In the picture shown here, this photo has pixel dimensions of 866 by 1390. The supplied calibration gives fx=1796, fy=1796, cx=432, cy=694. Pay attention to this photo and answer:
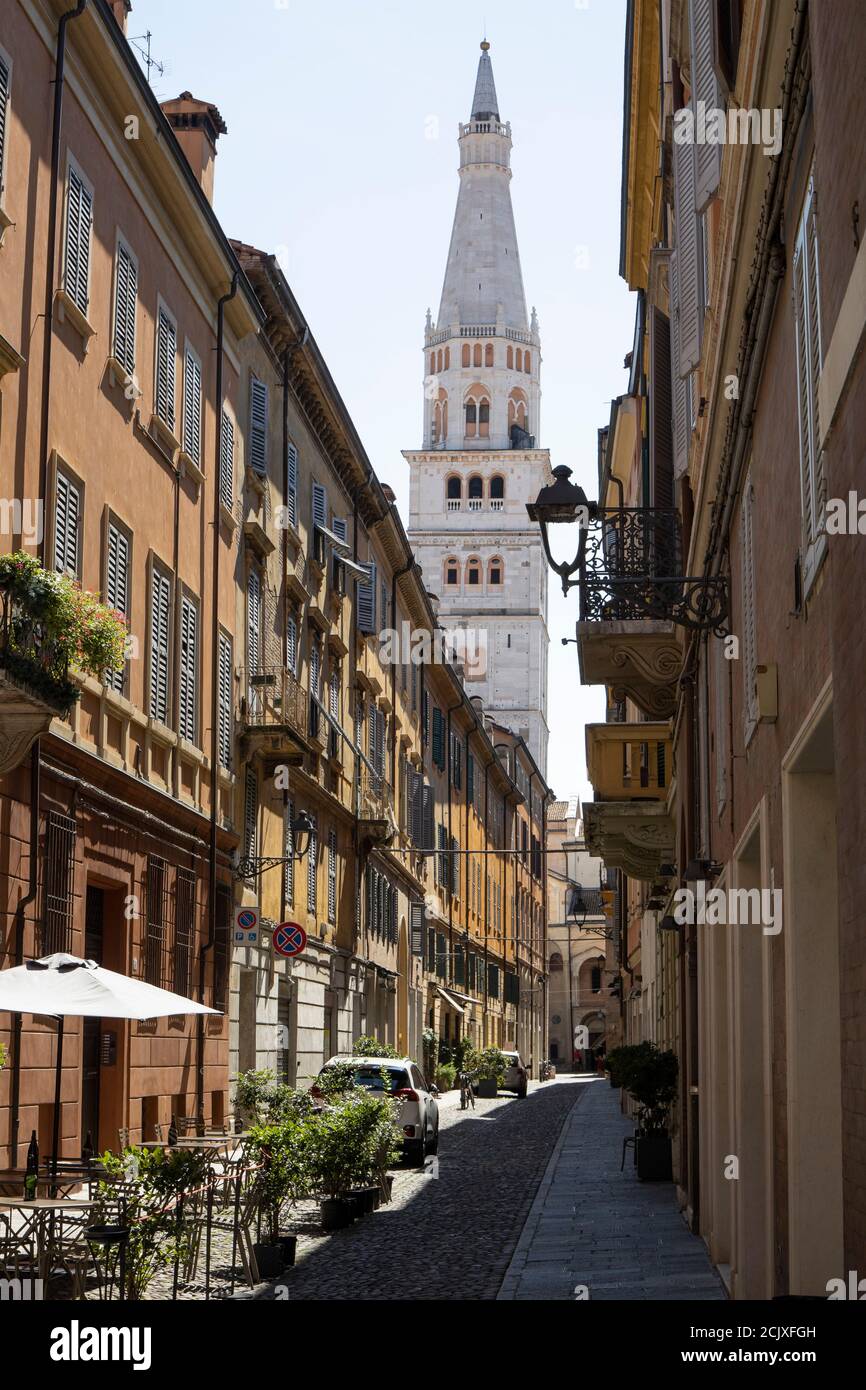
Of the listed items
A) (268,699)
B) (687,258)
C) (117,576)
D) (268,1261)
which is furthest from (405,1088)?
(687,258)

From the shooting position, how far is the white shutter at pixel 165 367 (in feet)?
75.8

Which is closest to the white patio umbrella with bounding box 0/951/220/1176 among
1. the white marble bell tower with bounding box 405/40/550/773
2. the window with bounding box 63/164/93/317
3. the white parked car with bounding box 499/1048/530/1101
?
the window with bounding box 63/164/93/317

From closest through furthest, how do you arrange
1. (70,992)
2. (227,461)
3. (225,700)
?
(70,992)
(225,700)
(227,461)

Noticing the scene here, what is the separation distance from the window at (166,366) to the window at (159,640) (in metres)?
2.11

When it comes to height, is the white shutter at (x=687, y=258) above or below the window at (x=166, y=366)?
below

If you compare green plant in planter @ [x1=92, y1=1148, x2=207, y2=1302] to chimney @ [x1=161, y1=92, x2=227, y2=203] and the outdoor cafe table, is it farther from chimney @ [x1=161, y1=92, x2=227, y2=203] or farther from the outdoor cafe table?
chimney @ [x1=161, y1=92, x2=227, y2=203]

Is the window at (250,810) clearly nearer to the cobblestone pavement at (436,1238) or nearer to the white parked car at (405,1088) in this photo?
the white parked car at (405,1088)

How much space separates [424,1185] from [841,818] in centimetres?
1741

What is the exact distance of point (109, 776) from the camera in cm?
2000

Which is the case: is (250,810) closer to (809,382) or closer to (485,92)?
(809,382)

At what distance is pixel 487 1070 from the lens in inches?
2121

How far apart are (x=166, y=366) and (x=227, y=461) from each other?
3.68 meters

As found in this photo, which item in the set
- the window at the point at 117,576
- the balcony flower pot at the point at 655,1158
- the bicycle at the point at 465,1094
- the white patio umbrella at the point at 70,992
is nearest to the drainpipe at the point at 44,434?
the window at the point at 117,576
